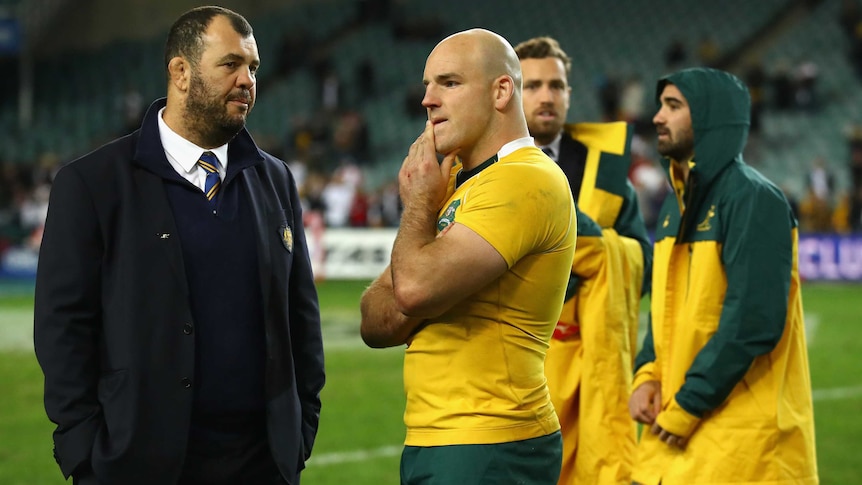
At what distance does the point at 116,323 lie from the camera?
3412 mm

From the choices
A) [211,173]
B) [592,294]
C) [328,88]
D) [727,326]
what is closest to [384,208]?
[328,88]

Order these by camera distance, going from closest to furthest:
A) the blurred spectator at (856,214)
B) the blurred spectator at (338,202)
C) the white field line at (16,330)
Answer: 1. the white field line at (16,330)
2. the blurred spectator at (856,214)
3. the blurred spectator at (338,202)

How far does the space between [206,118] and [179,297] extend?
23.6 inches

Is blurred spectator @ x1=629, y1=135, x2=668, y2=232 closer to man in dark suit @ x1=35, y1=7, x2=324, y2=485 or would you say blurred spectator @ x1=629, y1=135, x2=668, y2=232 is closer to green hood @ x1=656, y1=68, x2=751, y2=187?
green hood @ x1=656, y1=68, x2=751, y2=187

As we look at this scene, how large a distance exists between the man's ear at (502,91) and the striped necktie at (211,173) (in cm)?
96

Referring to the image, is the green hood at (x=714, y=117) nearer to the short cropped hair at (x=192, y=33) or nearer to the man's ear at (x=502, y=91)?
the man's ear at (x=502, y=91)

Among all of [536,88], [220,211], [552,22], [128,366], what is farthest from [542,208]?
[552,22]

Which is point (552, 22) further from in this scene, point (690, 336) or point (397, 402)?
point (690, 336)

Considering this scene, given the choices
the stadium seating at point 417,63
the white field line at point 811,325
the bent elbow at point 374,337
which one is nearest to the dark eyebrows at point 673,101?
the bent elbow at point 374,337

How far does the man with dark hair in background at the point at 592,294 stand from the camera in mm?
4625

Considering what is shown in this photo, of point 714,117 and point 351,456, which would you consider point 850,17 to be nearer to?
point 351,456

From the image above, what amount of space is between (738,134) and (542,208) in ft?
5.01

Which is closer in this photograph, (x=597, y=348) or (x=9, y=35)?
(x=597, y=348)

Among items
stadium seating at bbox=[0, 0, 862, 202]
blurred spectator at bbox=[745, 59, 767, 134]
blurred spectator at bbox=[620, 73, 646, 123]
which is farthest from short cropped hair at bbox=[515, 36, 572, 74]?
blurred spectator at bbox=[745, 59, 767, 134]
